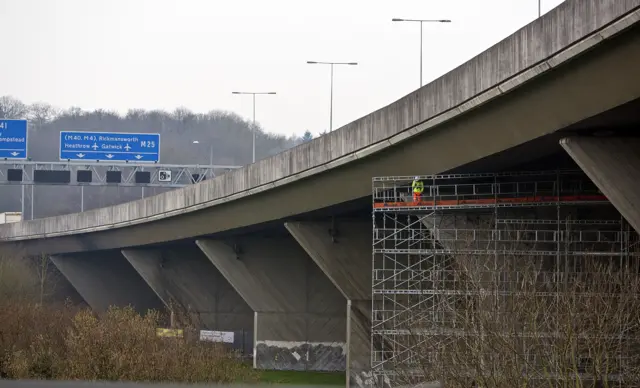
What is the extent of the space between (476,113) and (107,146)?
46092 mm

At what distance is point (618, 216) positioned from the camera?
27.8 meters

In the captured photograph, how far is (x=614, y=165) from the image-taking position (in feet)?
73.5

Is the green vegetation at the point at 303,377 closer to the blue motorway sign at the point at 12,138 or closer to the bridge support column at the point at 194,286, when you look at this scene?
the bridge support column at the point at 194,286

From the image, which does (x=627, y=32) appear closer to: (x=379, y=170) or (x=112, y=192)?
(x=379, y=170)

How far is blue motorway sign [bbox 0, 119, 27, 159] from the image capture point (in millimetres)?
68812

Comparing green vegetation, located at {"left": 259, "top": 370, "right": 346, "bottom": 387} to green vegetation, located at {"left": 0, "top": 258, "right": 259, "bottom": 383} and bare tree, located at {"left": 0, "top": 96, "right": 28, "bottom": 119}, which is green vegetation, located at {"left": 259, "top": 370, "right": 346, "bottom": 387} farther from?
A: bare tree, located at {"left": 0, "top": 96, "right": 28, "bottom": 119}

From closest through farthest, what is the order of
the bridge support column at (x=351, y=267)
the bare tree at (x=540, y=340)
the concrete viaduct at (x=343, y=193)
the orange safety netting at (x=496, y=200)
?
1. the bare tree at (x=540, y=340)
2. the concrete viaduct at (x=343, y=193)
3. the orange safety netting at (x=496, y=200)
4. the bridge support column at (x=351, y=267)

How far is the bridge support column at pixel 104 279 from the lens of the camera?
6925 cm

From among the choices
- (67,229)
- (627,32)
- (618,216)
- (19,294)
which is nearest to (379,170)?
(618,216)

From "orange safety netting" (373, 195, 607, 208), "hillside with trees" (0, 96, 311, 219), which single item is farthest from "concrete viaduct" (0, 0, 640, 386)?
"hillside with trees" (0, 96, 311, 219)

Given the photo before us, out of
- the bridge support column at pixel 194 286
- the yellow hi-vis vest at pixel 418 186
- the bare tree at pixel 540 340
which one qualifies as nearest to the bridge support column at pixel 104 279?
the bridge support column at pixel 194 286

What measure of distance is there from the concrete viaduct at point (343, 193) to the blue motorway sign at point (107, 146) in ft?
14.6

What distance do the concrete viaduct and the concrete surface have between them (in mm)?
37

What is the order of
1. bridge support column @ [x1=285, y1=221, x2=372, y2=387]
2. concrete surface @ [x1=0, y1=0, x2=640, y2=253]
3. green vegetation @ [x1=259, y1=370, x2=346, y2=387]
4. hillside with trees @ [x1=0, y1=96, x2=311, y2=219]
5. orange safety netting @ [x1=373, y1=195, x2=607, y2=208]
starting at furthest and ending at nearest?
hillside with trees @ [x1=0, y1=96, x2=311, y2=219], green vegetation @ [x1=259, y1=370, x2=346, y2=387], bridge support column @ [x1=285, y1=221, x2=372, y2=387], orange safety netting @ [x1=373, y1=195, x2=607, y2=208], concrete surface @ [x1=0, y1=0, x2=640, y2=253]
